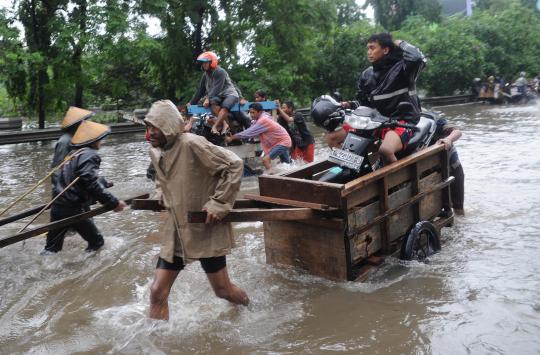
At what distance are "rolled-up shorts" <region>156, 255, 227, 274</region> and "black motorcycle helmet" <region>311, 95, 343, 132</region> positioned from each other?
2.10 meters

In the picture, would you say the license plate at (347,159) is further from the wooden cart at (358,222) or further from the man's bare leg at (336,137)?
the man's bare leg at (336,137)

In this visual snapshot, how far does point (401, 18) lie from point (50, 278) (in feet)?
121

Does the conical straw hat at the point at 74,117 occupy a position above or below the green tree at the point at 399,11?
below

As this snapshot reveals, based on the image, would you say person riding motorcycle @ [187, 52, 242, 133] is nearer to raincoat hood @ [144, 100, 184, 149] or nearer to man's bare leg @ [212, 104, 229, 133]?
man's bare leg @ [212, 104, 229, 133]

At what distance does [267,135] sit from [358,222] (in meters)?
5.21

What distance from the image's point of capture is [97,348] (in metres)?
4.16

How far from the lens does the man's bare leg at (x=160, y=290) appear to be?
412 cm

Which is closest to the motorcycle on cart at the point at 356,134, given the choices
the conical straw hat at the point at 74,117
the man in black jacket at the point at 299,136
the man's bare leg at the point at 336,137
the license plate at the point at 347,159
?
the license plate at the point at 347,159

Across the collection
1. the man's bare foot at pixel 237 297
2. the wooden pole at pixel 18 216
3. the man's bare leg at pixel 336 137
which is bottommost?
the man's bare foot at pixel 237 297

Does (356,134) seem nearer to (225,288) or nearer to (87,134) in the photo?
(225,288)

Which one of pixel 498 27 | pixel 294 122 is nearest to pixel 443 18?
pixel 498 27

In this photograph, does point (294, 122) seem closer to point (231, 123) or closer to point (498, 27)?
point (231, 123)

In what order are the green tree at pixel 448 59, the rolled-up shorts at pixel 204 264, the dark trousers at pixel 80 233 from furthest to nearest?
the green tree at pixel 448 59 < the dark trousers at pixel 80 233 < the rolled-up shorts at pixel 204 264

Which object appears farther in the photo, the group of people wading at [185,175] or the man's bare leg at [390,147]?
the man's bare leg at [390,147]
